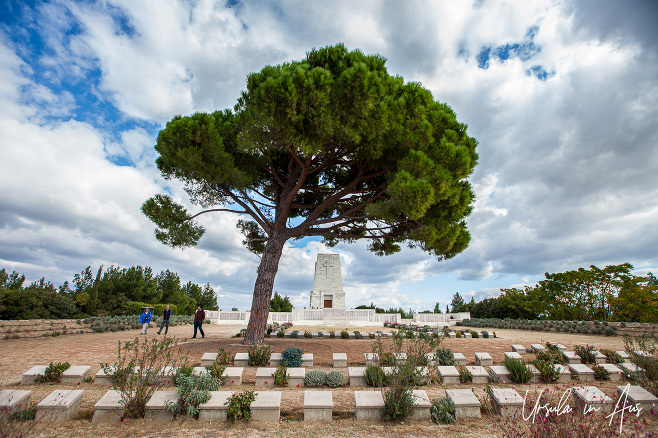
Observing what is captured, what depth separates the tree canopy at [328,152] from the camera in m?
8.17

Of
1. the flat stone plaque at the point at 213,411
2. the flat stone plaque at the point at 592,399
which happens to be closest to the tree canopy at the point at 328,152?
the flat stone plaque at the point at 592,399

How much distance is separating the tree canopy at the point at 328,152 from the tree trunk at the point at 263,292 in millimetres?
31

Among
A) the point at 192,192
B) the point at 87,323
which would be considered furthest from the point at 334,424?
the point at 87,323

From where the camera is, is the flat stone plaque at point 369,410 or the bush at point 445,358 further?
→ the bush at point 445,358

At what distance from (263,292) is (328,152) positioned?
4531 mm

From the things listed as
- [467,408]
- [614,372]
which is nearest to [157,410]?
[467,408]

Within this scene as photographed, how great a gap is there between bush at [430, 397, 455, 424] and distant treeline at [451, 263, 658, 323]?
19.5 metres

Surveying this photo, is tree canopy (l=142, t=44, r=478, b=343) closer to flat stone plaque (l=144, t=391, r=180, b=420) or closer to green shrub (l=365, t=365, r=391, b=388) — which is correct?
green shrub (l=365, t=365, r=391, b=388)

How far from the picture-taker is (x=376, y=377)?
5.45 meters

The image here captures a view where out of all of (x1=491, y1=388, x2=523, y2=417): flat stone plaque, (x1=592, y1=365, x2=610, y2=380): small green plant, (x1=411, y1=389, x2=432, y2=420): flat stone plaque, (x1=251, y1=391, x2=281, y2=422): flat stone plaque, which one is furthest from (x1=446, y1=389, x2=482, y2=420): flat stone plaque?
(x1=592, y1=365, x2=610, y2=380): small green plant

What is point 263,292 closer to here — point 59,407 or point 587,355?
point 59,407

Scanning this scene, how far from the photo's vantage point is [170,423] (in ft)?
13.5

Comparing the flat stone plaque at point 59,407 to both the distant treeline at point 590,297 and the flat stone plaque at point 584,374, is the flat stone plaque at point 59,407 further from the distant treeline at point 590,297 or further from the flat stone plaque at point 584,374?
the distant treeline at point 590,297

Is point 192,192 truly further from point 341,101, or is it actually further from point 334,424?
point 334,424
